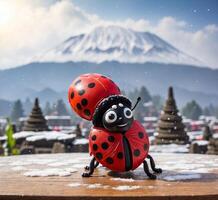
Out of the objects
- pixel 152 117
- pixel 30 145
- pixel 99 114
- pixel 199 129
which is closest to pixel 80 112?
pixel 99 114

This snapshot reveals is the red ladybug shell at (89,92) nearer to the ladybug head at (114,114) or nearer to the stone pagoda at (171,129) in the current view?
the ladybug head at (114,114)

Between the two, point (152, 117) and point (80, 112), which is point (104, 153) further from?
point (152, 117)

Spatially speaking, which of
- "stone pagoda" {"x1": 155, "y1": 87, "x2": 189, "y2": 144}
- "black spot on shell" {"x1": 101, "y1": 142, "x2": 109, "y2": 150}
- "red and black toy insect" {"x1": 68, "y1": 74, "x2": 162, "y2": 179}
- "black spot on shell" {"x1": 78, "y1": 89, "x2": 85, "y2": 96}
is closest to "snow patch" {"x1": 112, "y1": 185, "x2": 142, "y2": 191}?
"red and black toy insect" {"x1": 68, "y1": 74, "x2": 162, "y2": 179}

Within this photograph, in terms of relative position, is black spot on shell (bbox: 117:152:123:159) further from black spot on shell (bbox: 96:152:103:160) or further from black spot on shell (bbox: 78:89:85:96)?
black spot on shell (bbox: 78:89:85:96)

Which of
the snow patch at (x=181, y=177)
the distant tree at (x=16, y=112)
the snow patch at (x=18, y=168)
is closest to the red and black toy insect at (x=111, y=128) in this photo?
the snow patch at (x=181, y=177)

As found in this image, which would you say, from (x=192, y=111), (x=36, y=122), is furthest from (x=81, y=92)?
(x=192, y=111)

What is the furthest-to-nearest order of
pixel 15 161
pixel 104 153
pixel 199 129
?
pixel 199 129 < pixel 15 161 < pixel 104 153

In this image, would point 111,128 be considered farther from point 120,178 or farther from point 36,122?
point 36,122
